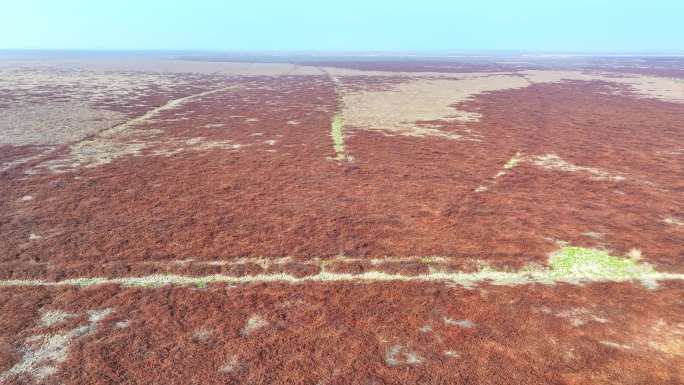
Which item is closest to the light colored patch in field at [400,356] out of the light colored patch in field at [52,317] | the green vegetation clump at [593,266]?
the green vegetation clump at [593,266]

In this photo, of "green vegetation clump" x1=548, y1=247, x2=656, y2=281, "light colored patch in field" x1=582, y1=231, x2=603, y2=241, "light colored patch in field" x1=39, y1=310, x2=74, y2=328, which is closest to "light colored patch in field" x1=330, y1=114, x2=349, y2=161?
"light colored patch in field" x1=582, y1=231, x2=603, y2=241

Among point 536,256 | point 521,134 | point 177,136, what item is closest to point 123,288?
point 536,256

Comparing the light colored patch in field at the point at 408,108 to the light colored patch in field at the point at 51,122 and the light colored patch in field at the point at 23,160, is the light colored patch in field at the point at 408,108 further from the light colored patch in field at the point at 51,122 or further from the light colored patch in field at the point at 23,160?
the light colored patch in field at the point at 23,160

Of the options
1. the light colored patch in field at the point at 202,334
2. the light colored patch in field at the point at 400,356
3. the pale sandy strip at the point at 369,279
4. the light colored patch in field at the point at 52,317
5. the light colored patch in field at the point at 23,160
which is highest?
the light colored patch in field at the point at 23,160

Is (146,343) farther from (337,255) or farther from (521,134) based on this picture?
(521,134)

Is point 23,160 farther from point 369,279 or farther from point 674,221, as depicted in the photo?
point 674,221

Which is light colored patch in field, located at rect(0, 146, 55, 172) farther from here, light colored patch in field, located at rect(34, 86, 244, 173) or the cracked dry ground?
light colored patch in field, located at rect(34, 86, 244, 173)
